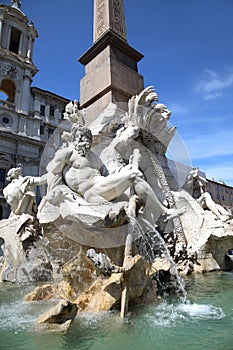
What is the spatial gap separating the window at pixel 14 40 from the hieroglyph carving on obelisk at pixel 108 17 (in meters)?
22.8

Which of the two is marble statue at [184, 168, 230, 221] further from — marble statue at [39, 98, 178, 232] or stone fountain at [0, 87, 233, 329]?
marble statue at [39, 98, 178, 232]

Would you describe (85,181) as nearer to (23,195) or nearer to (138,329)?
(138,329)

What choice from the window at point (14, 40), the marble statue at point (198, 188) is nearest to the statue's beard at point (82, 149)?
the marble statue at point (198, 188)

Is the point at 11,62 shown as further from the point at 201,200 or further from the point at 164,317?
the point at 164,317

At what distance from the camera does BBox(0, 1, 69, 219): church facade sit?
2219 centimetres

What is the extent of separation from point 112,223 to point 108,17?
7.18m

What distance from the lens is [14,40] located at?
2680cm

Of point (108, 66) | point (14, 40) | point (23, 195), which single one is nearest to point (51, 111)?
point (14, 40)

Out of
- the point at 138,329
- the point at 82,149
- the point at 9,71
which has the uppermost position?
the point at 9,71

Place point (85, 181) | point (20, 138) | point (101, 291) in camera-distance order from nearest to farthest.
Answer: point (101, 291) → point (85, 181) → point (20, 138)

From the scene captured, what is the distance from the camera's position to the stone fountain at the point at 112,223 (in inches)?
110

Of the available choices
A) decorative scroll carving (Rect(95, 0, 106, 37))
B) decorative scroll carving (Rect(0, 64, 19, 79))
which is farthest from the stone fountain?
decorative scroll carving (Rect(0, 64, 19, 79))

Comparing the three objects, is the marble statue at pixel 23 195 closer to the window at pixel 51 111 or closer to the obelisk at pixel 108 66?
the obelisk at pixel 108 66

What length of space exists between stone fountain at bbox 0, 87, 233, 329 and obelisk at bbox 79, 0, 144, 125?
24.6 inches
